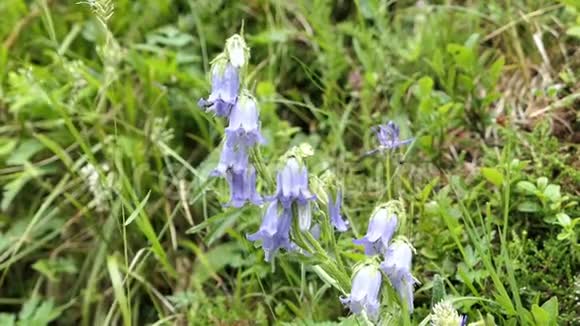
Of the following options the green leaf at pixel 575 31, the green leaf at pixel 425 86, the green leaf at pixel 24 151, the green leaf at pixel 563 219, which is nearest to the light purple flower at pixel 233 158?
the green leaf at pixel 563 219

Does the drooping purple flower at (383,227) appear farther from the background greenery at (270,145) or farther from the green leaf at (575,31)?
the green leaf at (575,31)

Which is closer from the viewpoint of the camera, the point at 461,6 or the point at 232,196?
the point at 232,196

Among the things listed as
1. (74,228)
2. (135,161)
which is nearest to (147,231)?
(135,161)

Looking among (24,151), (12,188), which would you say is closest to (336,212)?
(12,188)

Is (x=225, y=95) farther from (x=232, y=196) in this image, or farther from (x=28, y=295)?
(x=28, y=295)

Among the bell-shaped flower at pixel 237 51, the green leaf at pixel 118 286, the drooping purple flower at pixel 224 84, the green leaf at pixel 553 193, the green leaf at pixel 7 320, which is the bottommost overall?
the green leaf at pixel 7 320

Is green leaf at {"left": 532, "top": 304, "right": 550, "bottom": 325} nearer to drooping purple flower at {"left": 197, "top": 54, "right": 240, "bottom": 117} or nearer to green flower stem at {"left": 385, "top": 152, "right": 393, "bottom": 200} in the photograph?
green flower stem at {"left": 385, "top": 152, "right": 393, "bottom": 200}
